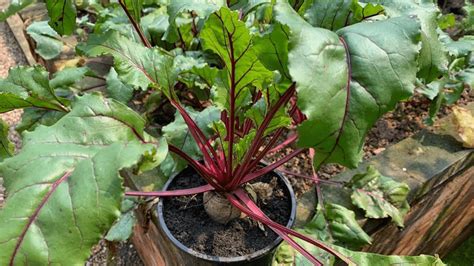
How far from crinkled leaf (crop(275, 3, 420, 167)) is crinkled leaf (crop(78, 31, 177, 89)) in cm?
48

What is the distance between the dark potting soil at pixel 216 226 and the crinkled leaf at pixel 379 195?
263 mm

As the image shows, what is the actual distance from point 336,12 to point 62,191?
2.14 feet

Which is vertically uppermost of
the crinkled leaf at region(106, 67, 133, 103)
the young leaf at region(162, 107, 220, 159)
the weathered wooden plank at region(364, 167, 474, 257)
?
the young leaf at region(162, 107, 220, 159)

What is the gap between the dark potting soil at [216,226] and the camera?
129 centimetres

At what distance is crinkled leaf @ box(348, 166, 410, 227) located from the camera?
1.47 metres

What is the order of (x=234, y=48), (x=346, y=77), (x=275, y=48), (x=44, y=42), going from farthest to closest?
1. (x=44, y=42)
2. (x=234, y=48)
3. (x=275, y=48)
4. (x=346, y=77)

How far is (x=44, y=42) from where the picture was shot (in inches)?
83.2

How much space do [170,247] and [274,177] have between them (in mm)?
393

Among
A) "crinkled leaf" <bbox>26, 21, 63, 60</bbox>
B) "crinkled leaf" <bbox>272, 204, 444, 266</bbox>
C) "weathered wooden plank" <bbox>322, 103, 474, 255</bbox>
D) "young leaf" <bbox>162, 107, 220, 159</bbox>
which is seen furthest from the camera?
"crinkled leaf" <bbox>26, 21, 63, 60</bbox>

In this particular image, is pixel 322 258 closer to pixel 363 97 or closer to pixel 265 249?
pixel 265 249

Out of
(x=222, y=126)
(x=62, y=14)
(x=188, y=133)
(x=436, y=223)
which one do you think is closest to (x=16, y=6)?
(x=62, y=14)

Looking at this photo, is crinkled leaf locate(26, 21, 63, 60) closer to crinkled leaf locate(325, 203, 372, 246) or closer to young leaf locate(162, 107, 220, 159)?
young leaf locate(162, 107, 220, 159)

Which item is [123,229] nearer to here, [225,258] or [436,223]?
[225,258]

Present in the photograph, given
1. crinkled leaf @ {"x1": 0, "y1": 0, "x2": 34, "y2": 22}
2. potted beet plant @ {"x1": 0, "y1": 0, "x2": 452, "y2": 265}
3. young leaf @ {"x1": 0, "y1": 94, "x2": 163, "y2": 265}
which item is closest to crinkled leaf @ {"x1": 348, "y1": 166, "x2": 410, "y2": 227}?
potted beet plant @ {"x1": 0, "y1": 0, "x2": 452, "y2": 265}
